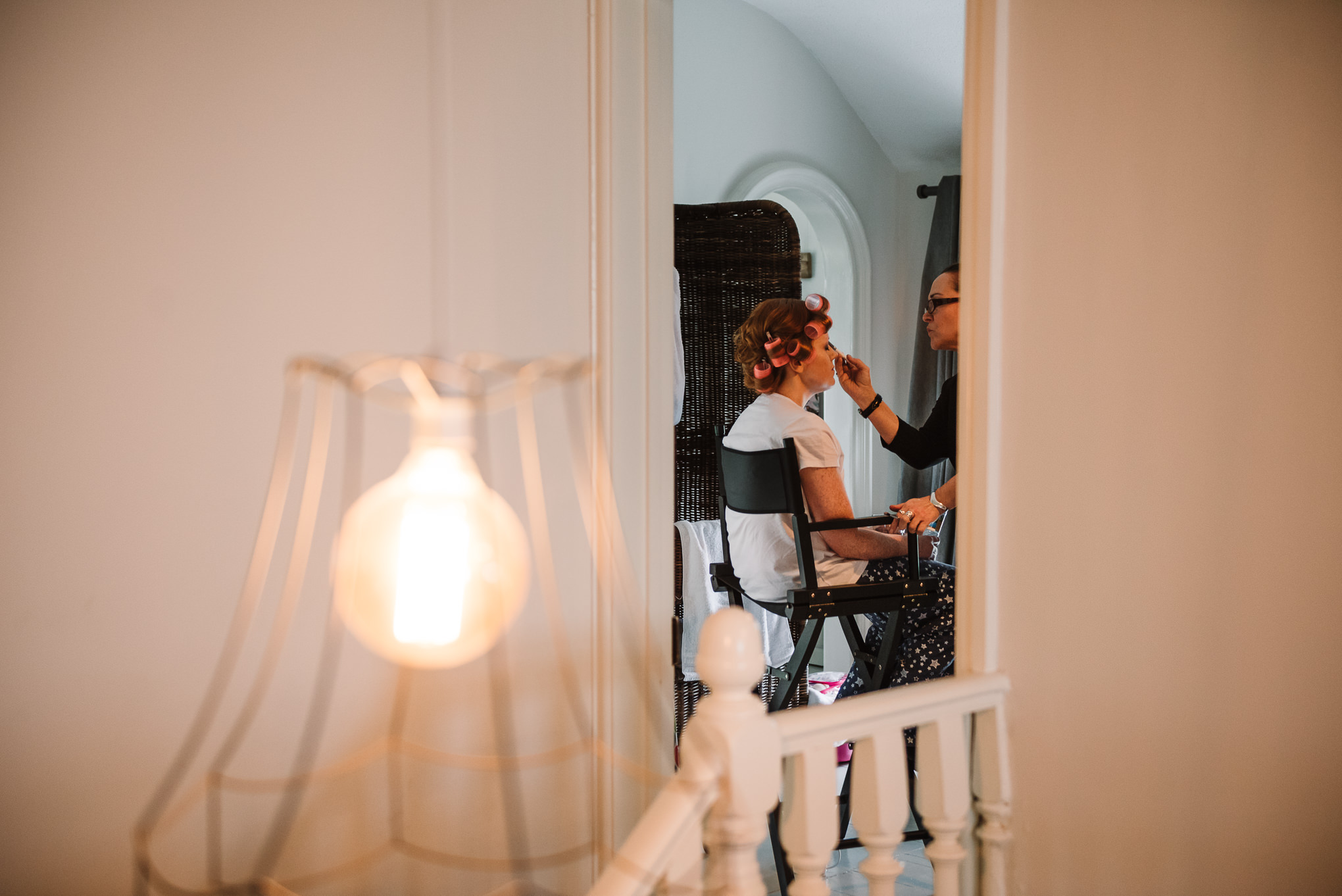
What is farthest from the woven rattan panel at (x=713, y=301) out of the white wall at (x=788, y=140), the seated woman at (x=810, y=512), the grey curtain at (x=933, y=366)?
the grey curtain at (x=933, y=366)

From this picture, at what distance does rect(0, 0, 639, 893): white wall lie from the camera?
769 millimetres

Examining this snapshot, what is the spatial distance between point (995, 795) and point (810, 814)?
301mm

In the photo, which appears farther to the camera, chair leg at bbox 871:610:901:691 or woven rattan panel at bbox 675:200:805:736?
woven rattan panel at bbox 675:200:805:736

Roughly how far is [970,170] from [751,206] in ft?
6.24

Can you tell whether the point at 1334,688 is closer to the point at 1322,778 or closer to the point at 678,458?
the point at 1322,778

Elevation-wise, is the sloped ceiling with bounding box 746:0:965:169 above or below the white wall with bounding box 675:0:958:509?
above

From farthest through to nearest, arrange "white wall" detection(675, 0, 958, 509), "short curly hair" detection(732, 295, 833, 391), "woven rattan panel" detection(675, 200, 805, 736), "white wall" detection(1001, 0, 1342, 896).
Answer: "white wall" detection(675, 0, 958, 509) → "woven rattan panel" detection(675, 200, 805, 736) → "short curly hair" detection(732, 295, 833, 391) → "white wall" detection(1001, 0, 1342, 896)

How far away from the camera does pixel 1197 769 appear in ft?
3.29

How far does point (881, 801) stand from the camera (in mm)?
997

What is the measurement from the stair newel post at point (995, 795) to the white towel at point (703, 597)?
1485mm

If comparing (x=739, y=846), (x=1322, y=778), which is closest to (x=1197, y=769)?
(x=1322, y=778)

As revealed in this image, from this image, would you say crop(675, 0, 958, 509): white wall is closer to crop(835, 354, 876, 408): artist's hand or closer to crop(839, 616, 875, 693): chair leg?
crop(835, 354, 876, 408): artist's hand

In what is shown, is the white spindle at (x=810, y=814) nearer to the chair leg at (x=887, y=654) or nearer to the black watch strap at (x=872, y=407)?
the chair leg at (x=887, y=654)

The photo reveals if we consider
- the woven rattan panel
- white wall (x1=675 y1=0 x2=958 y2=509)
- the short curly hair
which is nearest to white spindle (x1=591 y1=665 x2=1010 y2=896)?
the short curly hair
